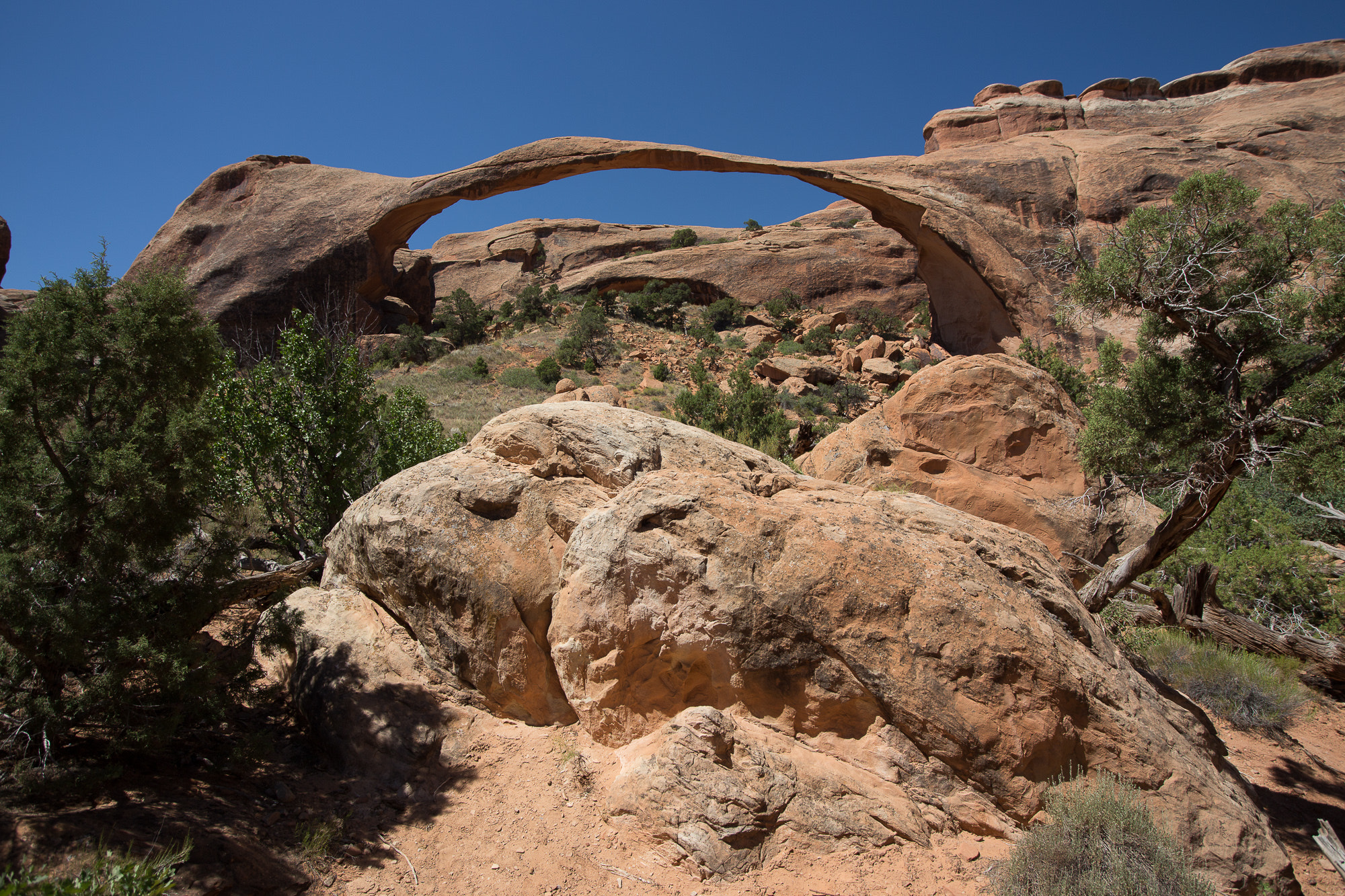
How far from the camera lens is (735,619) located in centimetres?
385

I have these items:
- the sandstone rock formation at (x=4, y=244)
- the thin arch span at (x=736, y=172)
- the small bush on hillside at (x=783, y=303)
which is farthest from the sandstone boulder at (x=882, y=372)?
the sandstone rock formation at (x=4, y=244)

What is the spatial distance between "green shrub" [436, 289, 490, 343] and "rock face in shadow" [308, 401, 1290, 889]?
21617mm

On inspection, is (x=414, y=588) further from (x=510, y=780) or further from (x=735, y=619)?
(x=735, y=619)

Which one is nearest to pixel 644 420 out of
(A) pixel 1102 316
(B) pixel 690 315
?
(A) pixel 1102 316

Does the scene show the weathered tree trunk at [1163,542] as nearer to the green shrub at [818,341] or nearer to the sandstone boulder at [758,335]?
the green shrub at [818,341]

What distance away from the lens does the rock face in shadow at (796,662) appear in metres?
3.59

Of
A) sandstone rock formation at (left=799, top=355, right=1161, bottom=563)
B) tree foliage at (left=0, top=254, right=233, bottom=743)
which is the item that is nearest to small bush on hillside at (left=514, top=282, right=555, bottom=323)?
sandstone rock formation at (left=799, top=355, right=1161, bottom=563)

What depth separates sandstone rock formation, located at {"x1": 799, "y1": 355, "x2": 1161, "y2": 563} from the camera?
776cm

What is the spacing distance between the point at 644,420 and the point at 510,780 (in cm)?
279

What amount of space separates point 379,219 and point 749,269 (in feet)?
52.0

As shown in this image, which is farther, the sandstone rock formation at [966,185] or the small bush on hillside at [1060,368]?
the sandstone rock formation at [966,185]

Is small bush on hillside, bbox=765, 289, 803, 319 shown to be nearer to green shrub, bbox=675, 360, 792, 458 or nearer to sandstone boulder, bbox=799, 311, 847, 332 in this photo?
sandstone boulder, bbox=799, 311, 847, 332

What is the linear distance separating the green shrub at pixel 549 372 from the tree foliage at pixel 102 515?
15.3m

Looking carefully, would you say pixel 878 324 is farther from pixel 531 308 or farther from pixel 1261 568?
pixel 1261 568
